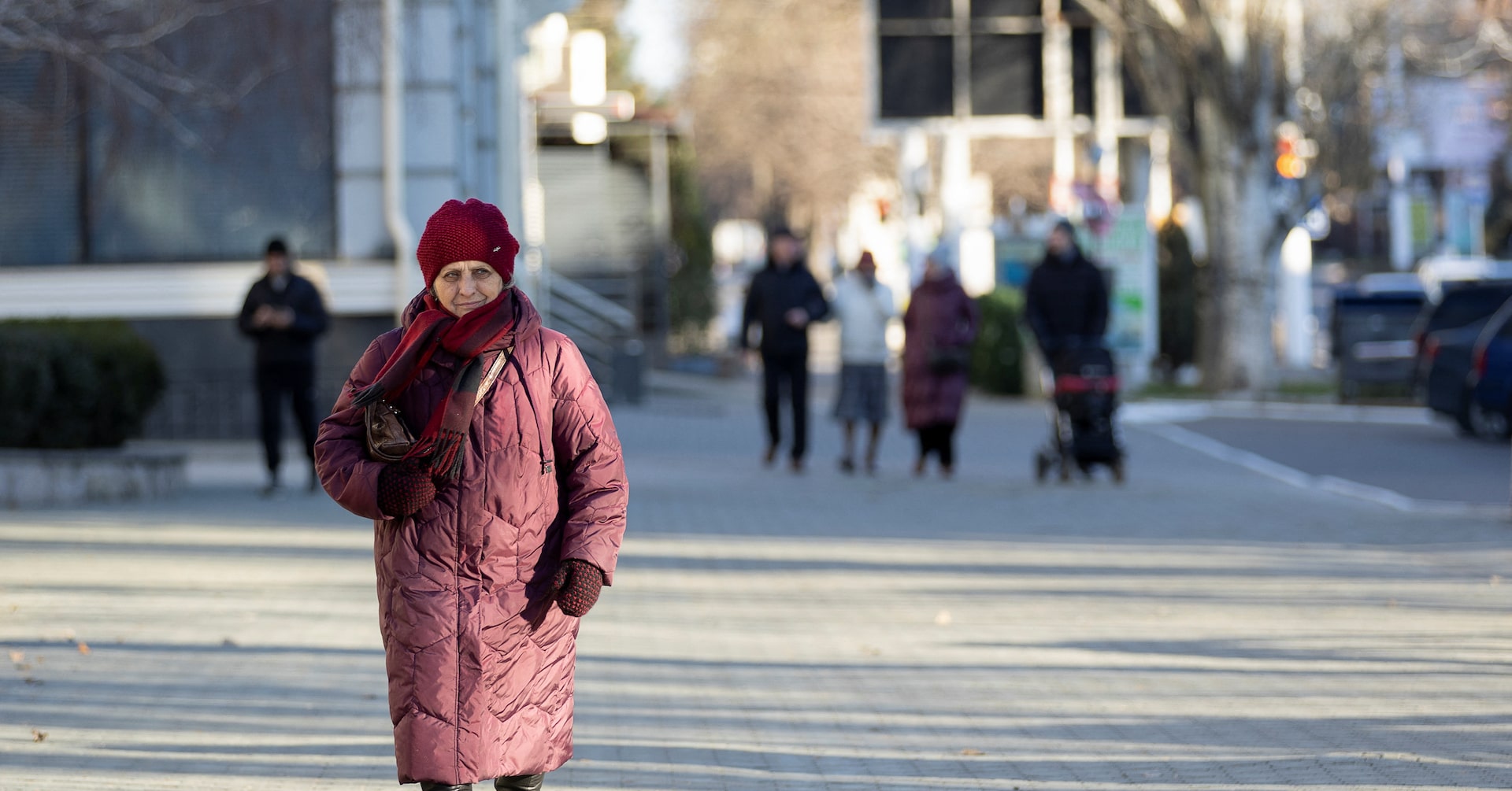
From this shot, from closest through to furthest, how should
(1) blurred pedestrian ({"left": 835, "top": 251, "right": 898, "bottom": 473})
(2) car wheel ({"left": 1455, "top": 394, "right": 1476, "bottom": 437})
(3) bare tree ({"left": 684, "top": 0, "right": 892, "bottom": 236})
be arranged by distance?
1. (1) blurred pedestrian ({"left": 835, "top": 251, "right": 898, "bottom": 473})
2. (2) car wheel ({"left": 1455, "top": 394, "right": 1476, "bottom": 437})
3. (3) bare tree ({"left": 684, "top": 0, "right": 892, "bottom": 236})

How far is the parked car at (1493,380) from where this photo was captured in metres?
17.3

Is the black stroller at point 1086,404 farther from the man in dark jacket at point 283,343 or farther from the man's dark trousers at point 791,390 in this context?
the man in dark jacket at point 283,343

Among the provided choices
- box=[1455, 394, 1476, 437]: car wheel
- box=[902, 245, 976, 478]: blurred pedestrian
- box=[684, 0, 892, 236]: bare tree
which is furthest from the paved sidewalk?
box=[684, 0, 892, 236]: bare tree

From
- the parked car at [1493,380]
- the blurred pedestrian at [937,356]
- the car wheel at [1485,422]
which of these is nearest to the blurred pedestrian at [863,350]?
the blurred pedestrian at [937,356]

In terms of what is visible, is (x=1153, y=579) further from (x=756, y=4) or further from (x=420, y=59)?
(x=756, y=4)

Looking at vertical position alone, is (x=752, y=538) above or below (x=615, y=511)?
below

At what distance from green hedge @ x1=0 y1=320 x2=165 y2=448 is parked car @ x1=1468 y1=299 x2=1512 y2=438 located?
11.3 m

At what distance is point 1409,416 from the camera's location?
2183 centimetres

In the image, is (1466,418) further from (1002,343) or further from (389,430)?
(389,430)

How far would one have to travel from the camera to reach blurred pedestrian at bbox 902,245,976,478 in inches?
570

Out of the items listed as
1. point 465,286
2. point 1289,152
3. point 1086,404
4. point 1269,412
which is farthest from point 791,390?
point 1289,152

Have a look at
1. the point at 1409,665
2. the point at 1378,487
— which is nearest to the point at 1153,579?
the point at 1409,665

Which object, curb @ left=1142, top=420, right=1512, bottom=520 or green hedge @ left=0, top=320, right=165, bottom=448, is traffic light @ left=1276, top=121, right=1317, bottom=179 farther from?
green hedge @ left=0, top=320, right=165, bottom=448

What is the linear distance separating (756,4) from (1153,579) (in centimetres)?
5000
